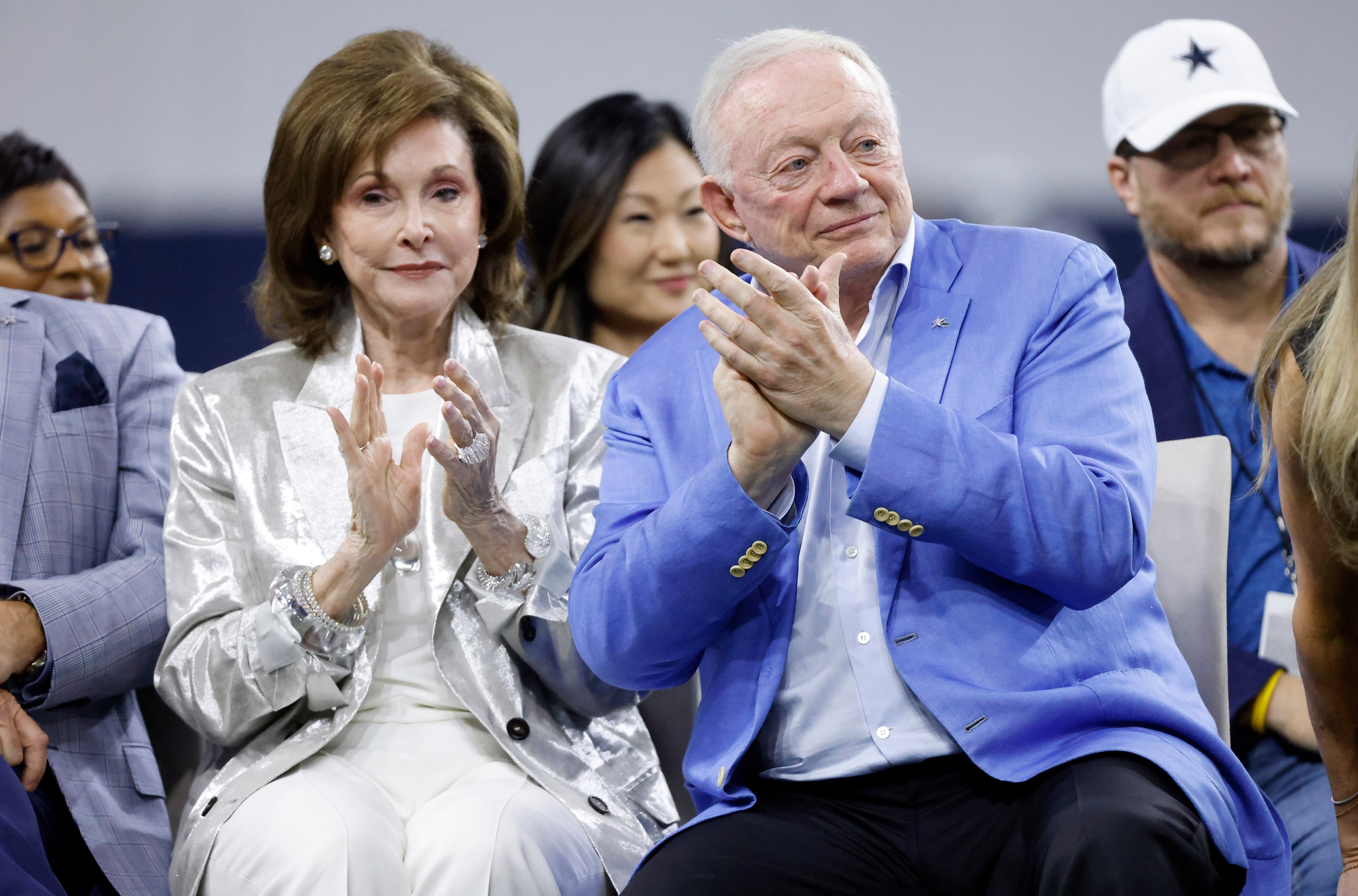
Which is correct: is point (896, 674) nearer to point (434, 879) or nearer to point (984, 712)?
point (984, 712)

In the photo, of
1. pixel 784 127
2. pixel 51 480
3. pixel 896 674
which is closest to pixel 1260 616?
pixel 896 674

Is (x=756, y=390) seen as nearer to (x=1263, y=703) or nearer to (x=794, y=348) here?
(x=794, y=348)

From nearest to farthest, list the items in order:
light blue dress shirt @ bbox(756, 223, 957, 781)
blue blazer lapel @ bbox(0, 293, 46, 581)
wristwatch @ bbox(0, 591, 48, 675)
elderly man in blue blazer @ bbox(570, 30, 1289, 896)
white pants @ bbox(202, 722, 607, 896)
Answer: elderly man in blue blazer @ bbox(570, 30, 1289, 896) → light blue dress shirt @ bbox(756, 223, 957, 781) → white pants @ bbox(202, 722, 607, 896) → wristwatch @ bbox(0, 591, 48, 675) → blue blazer lapel @ bbox(0, 293, 46, 581)

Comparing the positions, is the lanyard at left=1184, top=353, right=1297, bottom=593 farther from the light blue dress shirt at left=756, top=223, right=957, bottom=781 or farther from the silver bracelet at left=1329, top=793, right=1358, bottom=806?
the light blue dress shirt at left=756, top=223, right=957, bottom=781

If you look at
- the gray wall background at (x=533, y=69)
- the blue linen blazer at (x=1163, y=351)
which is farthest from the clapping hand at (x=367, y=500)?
the gray wall background at (x=533, y=69)

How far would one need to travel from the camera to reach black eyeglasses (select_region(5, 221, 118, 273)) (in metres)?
3.18

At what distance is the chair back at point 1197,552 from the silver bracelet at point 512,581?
1.03m

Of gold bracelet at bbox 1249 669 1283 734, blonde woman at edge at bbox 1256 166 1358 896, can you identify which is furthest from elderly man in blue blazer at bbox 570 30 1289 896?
gold bracelet at bbox 1249 669 1283 734

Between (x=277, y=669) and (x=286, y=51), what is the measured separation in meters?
2.55

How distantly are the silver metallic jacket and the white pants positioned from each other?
0.04 meters

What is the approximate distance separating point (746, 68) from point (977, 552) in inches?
33.4

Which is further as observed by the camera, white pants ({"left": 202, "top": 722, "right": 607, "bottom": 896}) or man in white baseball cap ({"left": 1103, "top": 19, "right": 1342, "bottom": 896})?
man in white baseball cap ({"left": 1103, "top": 19, "right": 1342, "bottom": 896})

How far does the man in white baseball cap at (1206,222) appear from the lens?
3.04 meters

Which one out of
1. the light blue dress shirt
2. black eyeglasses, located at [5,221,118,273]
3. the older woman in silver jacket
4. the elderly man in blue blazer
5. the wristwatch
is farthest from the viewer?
black eyeglasses, located at [5,221,118,273]
